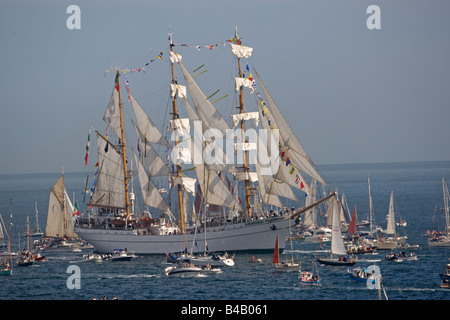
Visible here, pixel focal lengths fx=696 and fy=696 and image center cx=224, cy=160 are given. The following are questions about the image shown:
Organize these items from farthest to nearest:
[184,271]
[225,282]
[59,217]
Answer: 1. [59,217]
2. [184,271]
3. [225,282]

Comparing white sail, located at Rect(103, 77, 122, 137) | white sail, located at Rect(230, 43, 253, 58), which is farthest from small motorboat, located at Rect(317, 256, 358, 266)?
white sail, located at Rect(103, 77, 122, 137)

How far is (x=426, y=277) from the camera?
66.4 meters

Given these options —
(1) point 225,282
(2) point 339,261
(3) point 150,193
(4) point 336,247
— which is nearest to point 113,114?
(3) point 150,193

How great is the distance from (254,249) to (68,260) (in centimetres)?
2350

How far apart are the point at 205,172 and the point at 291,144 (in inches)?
483

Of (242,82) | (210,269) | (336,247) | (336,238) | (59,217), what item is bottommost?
(210,269)

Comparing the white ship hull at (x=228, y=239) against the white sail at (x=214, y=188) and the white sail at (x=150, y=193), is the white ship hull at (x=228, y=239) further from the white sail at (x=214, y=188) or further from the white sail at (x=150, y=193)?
the white sail at (x=150, y=193)

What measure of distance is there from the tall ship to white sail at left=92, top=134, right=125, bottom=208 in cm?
14

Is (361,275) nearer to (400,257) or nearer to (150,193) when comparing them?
(400,257)

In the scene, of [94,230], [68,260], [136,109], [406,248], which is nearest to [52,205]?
[94,230]

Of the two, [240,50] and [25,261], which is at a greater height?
[240,50]

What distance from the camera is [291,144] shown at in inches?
3196
